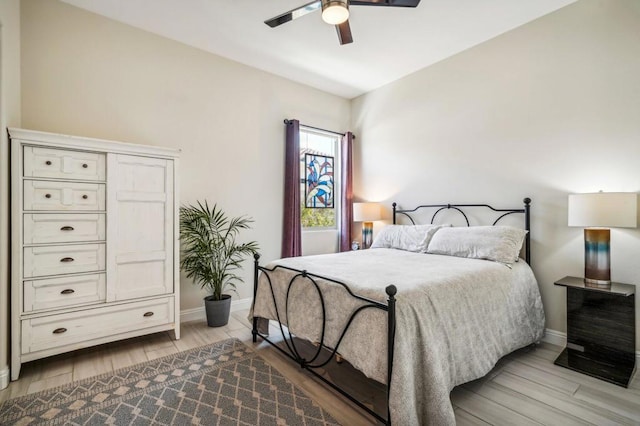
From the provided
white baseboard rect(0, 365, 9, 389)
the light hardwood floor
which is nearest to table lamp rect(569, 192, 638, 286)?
the light hardwood floor

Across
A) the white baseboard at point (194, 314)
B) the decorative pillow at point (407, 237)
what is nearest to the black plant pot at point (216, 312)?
the white baseboard at point (194, 314)

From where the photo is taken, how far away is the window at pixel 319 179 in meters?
4.48

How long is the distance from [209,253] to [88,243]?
1.05 meters

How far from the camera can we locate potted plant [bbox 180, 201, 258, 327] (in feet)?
10.4

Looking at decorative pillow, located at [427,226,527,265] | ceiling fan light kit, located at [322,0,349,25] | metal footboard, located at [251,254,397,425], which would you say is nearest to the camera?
metal footboard, located at [251,254,397,425]

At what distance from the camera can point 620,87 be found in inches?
98.3

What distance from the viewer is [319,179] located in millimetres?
4637

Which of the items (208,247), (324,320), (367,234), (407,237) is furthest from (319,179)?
(324,320)

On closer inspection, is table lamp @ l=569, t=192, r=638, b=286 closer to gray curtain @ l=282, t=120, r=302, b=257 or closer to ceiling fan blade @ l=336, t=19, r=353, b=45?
ceiling fan blade @ l=336, t=19, r=353, b=45

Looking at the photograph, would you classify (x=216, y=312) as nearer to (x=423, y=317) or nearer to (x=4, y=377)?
(x=4, y=377)

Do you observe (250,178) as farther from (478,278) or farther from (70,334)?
(478,278)

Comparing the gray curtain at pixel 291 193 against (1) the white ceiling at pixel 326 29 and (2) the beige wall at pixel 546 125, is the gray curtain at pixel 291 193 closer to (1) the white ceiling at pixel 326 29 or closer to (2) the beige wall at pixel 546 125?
(1) the white ceiling at pixel 326 29

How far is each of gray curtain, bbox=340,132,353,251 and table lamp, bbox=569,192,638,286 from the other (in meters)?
2.75

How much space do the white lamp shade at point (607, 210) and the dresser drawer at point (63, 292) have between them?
3719 millimetres
